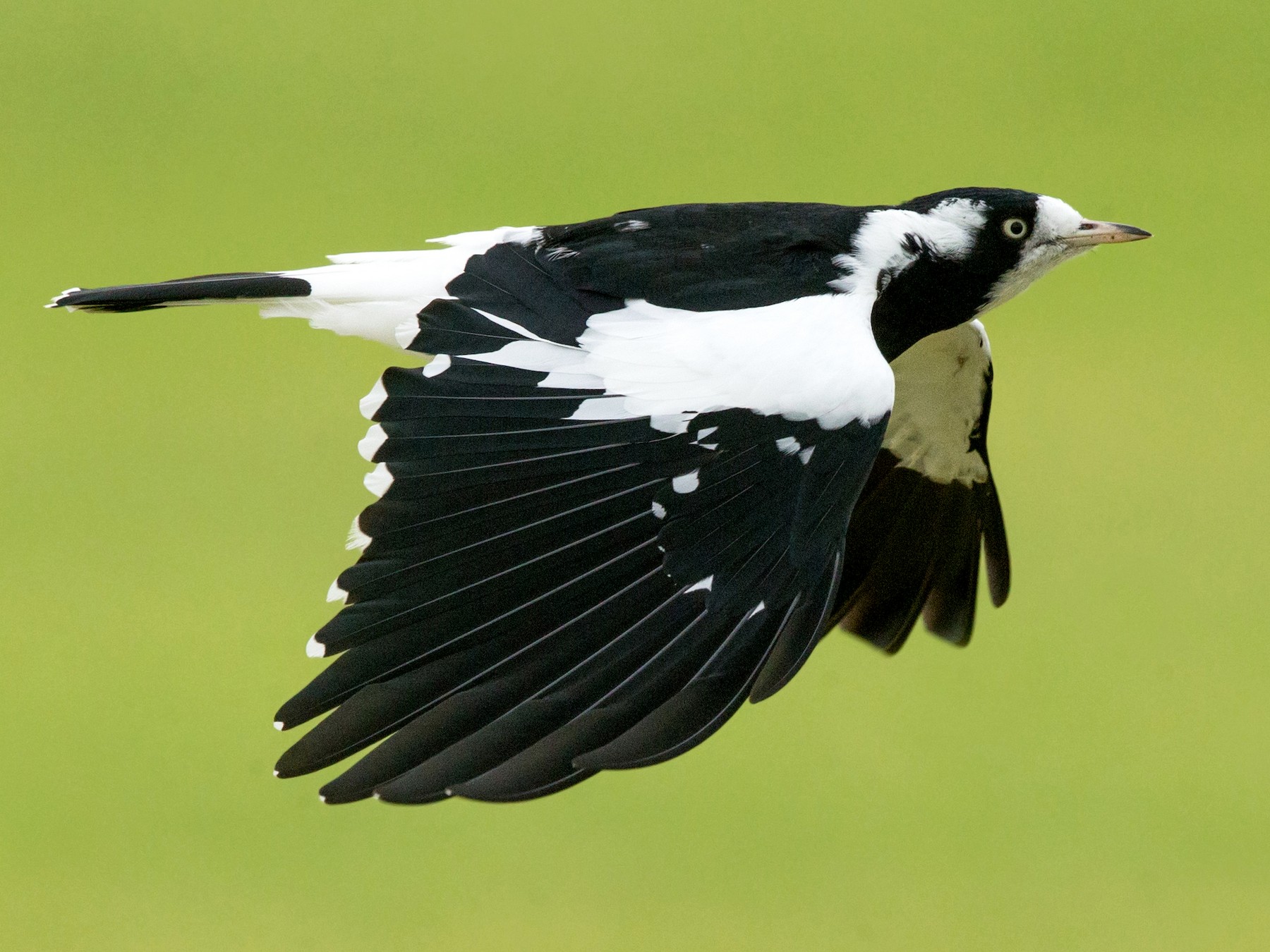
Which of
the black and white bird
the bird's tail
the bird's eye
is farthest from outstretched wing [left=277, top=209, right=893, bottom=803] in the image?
the bird's eye

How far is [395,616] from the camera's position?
138 cm

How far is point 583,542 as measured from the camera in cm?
141

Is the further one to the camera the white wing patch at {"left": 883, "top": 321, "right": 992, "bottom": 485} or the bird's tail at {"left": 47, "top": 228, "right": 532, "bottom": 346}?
the white wing patch at {"left": 883, "top": 321, "right": 992, "bottom": 485}

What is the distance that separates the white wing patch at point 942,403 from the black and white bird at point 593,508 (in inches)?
15.5

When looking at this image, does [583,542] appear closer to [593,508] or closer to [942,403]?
[593,508]

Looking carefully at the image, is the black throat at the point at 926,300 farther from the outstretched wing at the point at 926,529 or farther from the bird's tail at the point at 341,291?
the bird's tail at the point at 341,291

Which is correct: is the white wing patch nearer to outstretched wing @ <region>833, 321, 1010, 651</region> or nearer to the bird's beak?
outstretched wing @ <region>833, 321, 1010, 651</region>

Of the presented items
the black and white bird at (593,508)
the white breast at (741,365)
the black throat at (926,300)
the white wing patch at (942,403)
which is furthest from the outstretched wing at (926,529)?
the white breast at (741,365)

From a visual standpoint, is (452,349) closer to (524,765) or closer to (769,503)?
(769,503)

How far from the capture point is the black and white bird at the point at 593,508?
1.32 m

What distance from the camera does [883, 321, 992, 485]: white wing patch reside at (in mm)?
2066

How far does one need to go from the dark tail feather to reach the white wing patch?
820 millimetres

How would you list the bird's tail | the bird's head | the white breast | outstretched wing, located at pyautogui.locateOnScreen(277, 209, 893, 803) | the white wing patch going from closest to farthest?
outstretched wing, located at pyautogui.locateOnScreen(277, 209, 893, 803)
the white breast
the bird's tail
the bird's head
the white wing patch

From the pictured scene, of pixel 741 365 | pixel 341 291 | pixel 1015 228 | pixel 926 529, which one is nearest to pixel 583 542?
pixel 741 365
